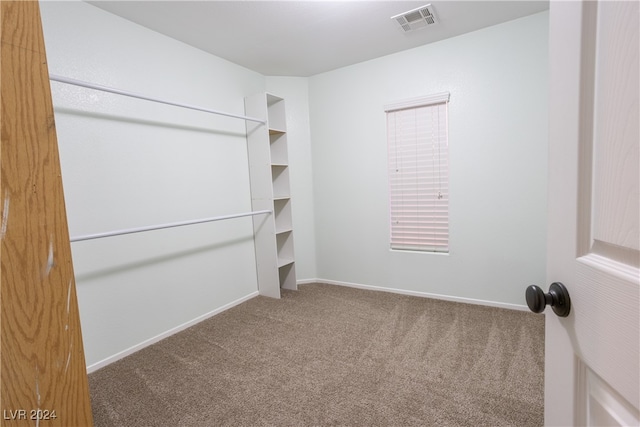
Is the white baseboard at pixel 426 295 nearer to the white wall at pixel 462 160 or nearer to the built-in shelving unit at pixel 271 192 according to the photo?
the white wall at pixel 462 160

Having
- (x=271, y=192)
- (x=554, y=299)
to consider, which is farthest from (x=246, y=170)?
(x=554, y=299)

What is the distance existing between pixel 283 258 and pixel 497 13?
294cm

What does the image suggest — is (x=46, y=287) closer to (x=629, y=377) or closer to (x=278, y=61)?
(x=629, y=377)

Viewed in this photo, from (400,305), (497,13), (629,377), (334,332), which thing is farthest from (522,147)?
(629,377)

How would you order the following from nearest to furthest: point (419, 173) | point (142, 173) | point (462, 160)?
point (142, 173) < point (462, 160) < point (419, 173)

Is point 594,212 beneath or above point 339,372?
above

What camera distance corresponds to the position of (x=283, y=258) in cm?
350

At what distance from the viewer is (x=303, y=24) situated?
240 cm

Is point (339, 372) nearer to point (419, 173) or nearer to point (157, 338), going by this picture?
point (157, 338)

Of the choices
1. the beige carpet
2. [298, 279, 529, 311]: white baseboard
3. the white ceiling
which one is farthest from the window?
the beige carpet

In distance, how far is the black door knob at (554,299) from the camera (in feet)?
1.88

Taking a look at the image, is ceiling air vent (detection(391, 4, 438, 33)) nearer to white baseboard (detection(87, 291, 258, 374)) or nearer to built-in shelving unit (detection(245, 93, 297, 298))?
built-in shelving unit (detection(245, 93, 297, 298))

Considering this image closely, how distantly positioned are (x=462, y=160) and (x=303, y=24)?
1775 millimetres

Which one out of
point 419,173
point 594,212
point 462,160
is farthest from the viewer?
point 419,173
